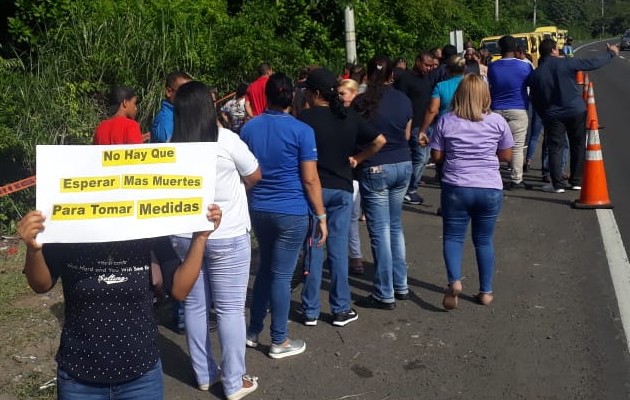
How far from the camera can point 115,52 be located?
1025 cm

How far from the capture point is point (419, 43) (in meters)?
23.2

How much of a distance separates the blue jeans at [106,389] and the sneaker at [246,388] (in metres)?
1.68

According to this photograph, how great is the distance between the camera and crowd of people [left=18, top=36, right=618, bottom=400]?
2.76 metres

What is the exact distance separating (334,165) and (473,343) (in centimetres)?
149

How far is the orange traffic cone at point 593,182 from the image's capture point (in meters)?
8.78

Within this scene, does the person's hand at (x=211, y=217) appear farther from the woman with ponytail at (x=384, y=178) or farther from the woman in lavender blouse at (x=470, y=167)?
the woman in lavender blouse at (x=470, y=167)

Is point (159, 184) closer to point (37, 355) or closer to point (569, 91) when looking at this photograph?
point (37, 355)

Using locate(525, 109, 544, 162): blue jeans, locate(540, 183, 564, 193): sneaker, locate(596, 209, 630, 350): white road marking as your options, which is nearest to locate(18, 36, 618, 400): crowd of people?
locate(596, 209, 630, 350): white road marking

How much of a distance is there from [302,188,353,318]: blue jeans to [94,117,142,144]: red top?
4.91ft

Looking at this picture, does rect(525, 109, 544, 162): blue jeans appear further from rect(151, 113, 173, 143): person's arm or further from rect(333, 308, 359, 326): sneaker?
rect(151, 113, 173, 143): person's arm

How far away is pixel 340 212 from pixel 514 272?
2051mm

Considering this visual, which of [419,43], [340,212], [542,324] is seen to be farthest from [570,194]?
[419,43]

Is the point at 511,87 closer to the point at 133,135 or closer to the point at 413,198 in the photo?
the point at 413,198

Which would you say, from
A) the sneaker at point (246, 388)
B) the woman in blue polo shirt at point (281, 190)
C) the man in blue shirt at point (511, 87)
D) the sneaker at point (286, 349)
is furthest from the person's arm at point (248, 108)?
the sneaker at point (246, 388)
